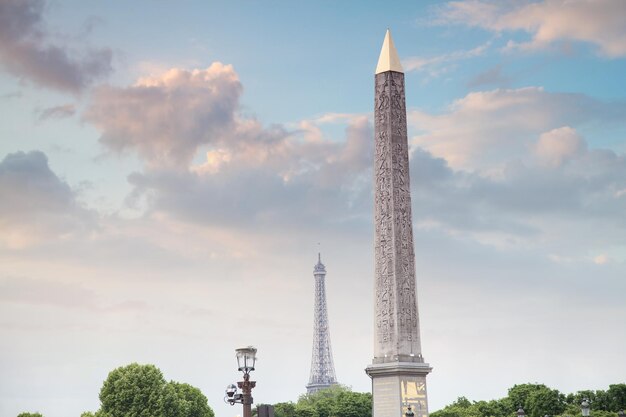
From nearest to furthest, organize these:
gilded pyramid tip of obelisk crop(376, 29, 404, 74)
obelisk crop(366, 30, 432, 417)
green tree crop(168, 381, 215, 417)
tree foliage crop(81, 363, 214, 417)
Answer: obelisk crop(366, 30, 432, 417) < gilded pyramid tip of obelisk crop(376, 29, 404, 74) < tree foliage crop(81, 363, 214, 417) < green tree crop(168, 381, 215, 417)

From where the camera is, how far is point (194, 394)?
80312 mm

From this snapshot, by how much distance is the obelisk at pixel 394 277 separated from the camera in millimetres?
44188

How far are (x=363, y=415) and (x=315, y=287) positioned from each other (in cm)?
4555

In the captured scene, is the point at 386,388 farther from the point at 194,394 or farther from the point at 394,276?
the point at 194,394

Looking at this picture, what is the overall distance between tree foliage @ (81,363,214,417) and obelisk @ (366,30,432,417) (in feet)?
94.7

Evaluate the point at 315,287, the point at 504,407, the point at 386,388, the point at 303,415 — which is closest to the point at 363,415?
the point at 303,415

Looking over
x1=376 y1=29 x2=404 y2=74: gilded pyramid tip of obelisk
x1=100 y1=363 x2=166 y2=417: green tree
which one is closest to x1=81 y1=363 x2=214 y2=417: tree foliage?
x1=100 y1=363 x2=166 y2=417: green tree

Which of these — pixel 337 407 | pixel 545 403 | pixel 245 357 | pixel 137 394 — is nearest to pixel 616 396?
pixel 545 403

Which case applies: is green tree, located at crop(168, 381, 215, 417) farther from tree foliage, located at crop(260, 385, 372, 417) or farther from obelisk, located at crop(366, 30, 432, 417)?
obelisk, located at crop(366, 30, 432, 417)

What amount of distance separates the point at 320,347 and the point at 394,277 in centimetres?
9675

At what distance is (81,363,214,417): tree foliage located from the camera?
71062 millimetres

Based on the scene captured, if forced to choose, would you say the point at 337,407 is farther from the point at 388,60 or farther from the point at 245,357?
the point at 245,357

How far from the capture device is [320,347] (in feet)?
460

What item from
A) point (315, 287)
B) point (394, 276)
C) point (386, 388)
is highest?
point (315, 287)
